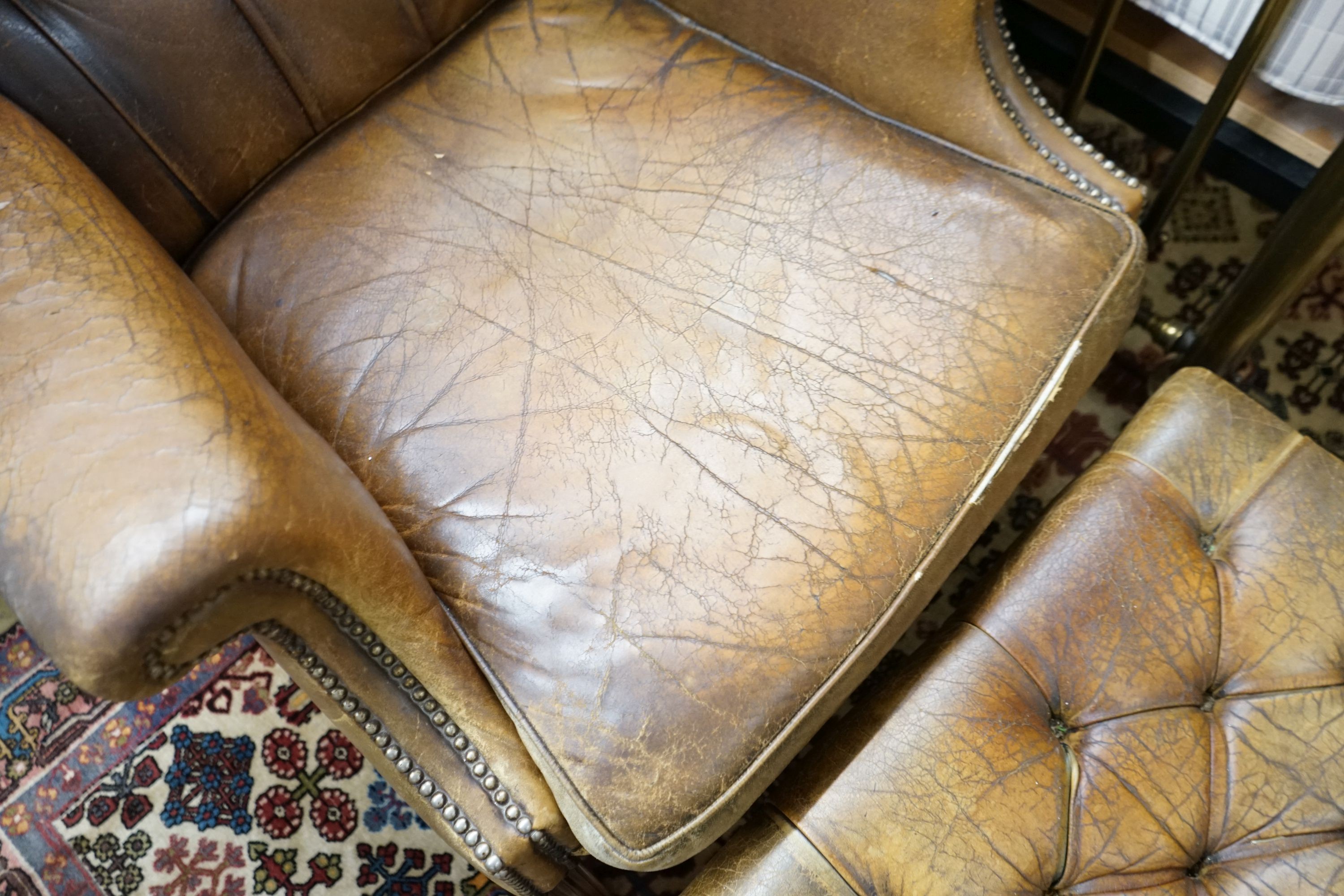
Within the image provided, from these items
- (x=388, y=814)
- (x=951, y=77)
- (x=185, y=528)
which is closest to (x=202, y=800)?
(x=388, y=814)

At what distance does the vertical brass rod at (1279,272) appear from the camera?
850mm

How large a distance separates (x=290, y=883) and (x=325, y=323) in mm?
639

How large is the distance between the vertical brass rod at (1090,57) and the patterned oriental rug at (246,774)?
32cm

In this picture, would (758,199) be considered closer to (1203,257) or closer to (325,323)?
(325,323)

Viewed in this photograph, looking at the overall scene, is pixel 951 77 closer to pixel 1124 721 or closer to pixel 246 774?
pixel 1124 721

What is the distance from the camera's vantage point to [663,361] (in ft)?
2.56

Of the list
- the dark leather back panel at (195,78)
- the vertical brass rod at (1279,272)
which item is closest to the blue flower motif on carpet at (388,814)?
the dark leather back panel at (195,78)

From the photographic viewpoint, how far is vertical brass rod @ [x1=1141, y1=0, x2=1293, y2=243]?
0.83 m

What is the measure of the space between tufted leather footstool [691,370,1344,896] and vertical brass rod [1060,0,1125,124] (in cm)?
45

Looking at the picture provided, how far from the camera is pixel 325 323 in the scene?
0.82 meters

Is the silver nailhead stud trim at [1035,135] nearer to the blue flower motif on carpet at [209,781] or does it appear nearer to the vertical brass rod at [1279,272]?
the vertical brass rod at [1279,272]

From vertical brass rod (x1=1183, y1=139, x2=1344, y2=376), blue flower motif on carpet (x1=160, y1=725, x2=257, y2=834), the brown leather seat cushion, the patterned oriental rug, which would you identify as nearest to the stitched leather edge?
the brown leather seat cushion

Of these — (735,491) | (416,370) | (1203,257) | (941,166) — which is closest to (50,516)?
(416,370)

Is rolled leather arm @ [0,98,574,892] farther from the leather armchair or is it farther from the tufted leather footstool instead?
the tufted leather footstool
